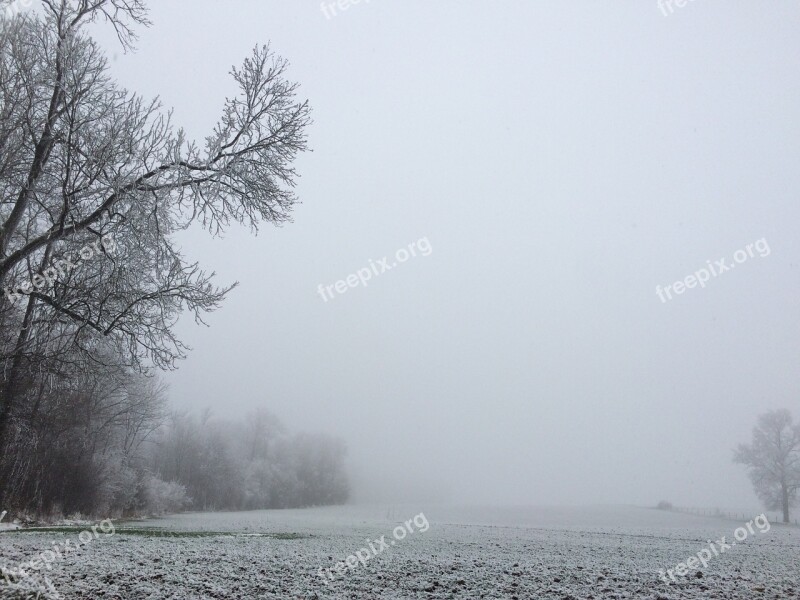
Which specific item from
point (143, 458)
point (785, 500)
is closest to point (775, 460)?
point (785, 500)

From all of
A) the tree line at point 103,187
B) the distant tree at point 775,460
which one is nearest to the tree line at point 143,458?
the tree line at point 103,187

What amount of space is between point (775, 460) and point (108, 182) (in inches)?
3030

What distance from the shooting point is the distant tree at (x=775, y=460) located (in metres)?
61.3

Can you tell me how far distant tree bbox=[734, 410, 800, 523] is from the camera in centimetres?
6131

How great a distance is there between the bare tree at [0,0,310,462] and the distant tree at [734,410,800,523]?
73.3 m

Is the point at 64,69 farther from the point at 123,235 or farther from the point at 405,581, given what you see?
the point at 405,581

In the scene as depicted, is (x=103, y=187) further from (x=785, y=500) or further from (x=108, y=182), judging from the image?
(x=785, y=500)

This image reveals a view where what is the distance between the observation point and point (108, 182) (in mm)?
9719

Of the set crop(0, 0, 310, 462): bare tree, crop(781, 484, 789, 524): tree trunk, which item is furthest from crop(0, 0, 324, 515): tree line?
crop(781, 484, 789, 524): tree trunk

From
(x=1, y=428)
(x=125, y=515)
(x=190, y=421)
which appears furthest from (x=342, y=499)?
(x=1, y=428)

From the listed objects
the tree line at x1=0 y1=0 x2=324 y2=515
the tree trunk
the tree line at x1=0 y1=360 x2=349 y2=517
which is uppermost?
the tree line at x1=0 y1=0 x2=324 y2=515

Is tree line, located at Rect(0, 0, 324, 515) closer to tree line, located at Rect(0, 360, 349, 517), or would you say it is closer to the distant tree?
tree line, located at Rect(0, 360, 349, 517)

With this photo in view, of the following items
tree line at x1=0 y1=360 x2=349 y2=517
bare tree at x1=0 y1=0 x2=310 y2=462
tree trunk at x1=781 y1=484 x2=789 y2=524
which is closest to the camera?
bare tree at x1=0 y1=0 x2=310 y2=462

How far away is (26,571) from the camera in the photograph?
789 centimetres
